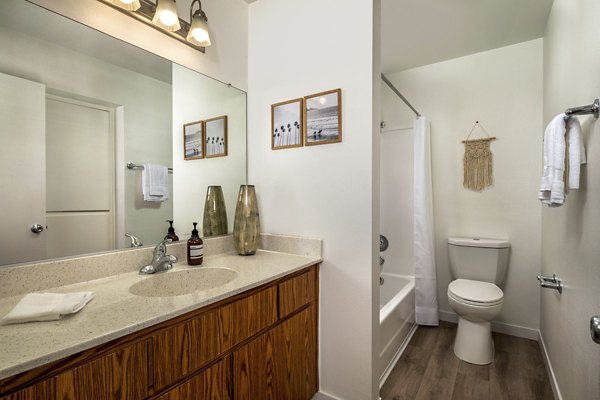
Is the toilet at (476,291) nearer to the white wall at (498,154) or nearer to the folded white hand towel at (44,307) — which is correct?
the white wall at (498,154)

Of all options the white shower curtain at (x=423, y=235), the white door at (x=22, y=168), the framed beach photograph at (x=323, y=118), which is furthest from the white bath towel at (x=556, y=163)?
the white door at (x=22, y=168)

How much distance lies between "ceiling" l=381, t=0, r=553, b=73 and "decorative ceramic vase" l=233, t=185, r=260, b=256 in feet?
5.19

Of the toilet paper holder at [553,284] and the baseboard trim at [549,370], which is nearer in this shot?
the toilet paper holder at [553,284]

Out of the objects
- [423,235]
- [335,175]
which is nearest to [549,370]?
[423,235]

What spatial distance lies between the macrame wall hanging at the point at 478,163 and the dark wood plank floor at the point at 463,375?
4.38ft

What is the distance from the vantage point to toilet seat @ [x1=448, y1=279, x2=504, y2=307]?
1933mm

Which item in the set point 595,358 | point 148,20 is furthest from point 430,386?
Result: point 148,20

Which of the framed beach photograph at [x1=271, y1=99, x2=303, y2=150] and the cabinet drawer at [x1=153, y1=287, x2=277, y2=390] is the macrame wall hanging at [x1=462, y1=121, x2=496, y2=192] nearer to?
the framed beach photograph at [x1=271, y1=99, x2=303, y2=150]

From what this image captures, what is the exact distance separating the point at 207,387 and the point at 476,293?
1.92 m

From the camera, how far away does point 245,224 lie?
163 cm

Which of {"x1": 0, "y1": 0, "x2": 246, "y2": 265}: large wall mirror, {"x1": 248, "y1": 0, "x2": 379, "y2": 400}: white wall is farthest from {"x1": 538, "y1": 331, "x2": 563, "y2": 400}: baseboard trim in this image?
{"x1": 0, "y1": 0, "x2": 246, "y2": 265}: large wall mirror

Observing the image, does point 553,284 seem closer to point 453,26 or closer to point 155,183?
point 453,26

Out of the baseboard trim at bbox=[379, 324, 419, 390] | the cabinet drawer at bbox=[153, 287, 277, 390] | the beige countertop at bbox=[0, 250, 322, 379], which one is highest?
the beige countertop at bbox=[0, 250, 322, 379]

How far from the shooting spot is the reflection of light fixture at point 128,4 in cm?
118
